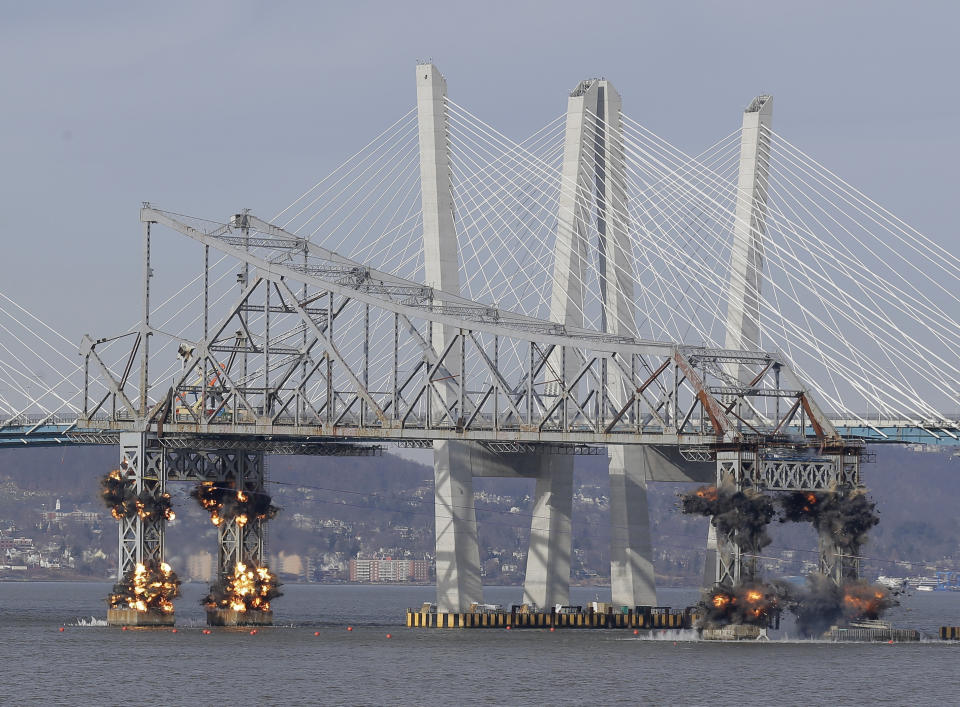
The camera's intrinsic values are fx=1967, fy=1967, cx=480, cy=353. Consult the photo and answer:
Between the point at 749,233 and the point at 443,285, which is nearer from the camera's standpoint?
the point at 443,285

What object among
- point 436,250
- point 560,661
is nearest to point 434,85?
point 436,250

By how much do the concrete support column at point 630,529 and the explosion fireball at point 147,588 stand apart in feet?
93.5

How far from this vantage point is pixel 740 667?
9525 cm

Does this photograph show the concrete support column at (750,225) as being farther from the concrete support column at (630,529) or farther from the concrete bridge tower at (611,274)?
the concrete support column at (630,529)

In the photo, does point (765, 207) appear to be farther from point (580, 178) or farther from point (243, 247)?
point (243, 247)

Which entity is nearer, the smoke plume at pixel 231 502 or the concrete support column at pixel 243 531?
the smoke plume at pixel 231 502

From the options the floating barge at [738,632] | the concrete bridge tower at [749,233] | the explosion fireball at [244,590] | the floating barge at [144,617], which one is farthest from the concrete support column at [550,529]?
the floating barge at [144,617]

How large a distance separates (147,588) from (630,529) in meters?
31.3

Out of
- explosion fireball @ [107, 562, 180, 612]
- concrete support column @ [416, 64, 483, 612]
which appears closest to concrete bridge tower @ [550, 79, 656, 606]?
concrete support column @ [416, 64, 483, 612]

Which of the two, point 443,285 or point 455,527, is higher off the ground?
point 443,285

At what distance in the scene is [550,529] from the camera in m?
129

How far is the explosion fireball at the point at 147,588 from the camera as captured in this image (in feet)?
401

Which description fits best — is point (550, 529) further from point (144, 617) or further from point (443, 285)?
point (144, 617)

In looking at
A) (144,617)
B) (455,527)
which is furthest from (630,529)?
(144,617)
